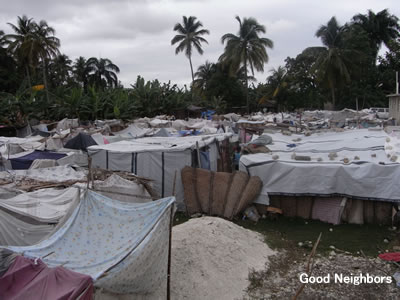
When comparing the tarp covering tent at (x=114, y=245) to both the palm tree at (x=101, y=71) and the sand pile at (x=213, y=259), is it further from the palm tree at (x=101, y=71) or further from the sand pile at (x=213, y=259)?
the palm tree at (x=101, y=71)

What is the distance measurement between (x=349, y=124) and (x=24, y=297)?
20.5 m

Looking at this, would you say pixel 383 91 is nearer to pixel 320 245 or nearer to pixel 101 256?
pixel 320 245

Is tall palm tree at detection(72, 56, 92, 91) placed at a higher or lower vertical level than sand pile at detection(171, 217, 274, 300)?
higher

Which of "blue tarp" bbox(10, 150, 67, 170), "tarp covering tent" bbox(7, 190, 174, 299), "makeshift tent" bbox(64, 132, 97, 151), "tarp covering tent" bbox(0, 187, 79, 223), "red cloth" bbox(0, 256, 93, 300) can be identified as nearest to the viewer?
"red cloth" bbox(0, 256, 93, 300)

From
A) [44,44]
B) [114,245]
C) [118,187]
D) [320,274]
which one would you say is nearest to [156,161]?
[118,187]

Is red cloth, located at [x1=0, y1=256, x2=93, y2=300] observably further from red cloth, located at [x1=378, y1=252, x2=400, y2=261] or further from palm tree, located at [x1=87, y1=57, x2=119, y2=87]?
palm tree, located at [x1=87, y1=57, x2=119, y2=87]

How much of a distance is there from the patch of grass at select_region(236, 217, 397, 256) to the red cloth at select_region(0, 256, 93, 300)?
14.2 feet

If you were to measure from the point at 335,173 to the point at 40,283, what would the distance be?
21.2ft

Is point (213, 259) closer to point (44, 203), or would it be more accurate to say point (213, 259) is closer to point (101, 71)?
point (44, 203)

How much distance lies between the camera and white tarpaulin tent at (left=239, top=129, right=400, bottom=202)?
759 centimetres

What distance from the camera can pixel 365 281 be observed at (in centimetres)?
536

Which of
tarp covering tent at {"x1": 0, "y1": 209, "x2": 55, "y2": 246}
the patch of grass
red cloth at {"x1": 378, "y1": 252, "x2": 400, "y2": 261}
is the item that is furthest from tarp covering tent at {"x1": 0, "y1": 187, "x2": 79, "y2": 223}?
red cloth at {"x1": 378, "y1": 252, "x2": 400, "y2": 261}

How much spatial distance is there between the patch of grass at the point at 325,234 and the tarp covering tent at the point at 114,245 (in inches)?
121

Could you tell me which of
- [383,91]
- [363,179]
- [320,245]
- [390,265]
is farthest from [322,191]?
[383,91]
